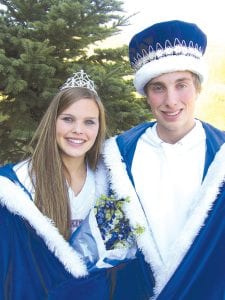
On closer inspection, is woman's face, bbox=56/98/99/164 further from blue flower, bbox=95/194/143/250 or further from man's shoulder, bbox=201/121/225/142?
man's shoulder, bbox=201/121/225/142

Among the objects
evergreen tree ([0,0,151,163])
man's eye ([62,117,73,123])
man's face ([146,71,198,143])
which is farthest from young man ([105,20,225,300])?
evergreen tree ([0,0,151,163])

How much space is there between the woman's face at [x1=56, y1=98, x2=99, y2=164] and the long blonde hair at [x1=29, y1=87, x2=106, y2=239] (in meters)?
0.03

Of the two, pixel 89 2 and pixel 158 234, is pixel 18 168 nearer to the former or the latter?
pixel 158 234

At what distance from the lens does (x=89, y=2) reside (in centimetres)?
389

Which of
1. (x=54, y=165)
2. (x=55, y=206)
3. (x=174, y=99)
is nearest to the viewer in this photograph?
(x=174, y=99)

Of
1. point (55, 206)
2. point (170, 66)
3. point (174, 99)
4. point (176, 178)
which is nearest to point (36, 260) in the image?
point (55, 206)

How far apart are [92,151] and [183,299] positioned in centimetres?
98

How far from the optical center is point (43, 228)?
2188mm

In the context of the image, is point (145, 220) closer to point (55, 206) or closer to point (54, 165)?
point (55, 206)

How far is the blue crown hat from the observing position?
86.7 inches

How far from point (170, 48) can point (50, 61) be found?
6.14 ft

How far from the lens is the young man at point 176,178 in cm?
206

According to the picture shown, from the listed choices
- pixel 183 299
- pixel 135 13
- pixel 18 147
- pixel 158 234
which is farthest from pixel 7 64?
pixel 183 299

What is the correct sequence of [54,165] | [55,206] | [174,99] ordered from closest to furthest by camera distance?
[174,99], [55,206], [54,165]
